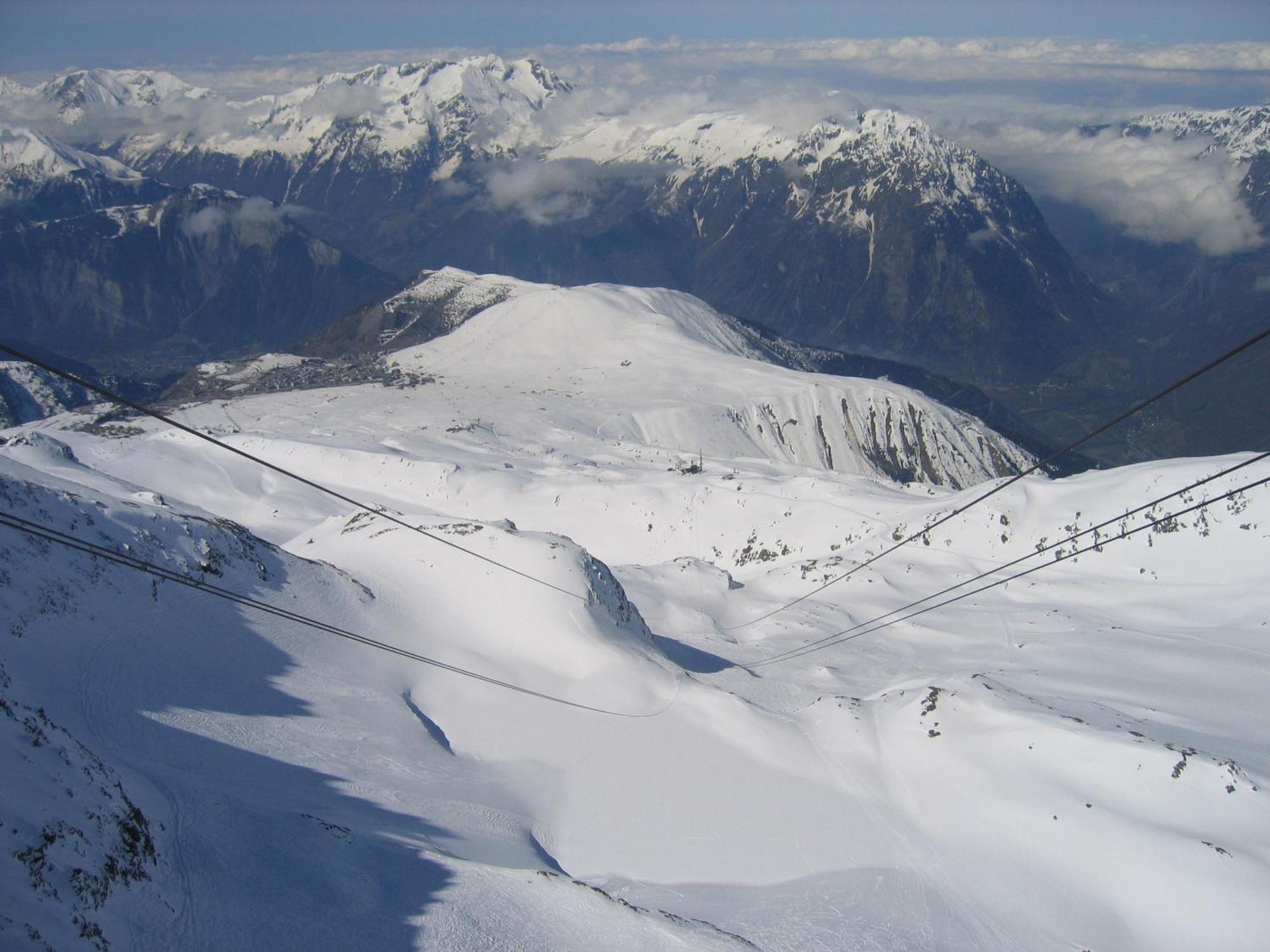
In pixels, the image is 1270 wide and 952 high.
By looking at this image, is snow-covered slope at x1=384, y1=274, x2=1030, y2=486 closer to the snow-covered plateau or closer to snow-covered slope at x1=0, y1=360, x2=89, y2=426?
the snow-covered plateau

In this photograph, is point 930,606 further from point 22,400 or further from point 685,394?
point 22,400

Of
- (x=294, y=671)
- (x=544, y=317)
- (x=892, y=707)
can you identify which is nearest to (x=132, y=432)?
(x=544, y=317)

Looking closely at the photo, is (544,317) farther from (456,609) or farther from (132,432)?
(456,609)

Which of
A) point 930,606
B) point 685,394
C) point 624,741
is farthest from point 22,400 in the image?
point 624,741

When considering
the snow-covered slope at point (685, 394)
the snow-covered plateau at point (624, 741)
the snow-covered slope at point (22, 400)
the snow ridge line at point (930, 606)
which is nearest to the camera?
the snow-covered plateau at point (624, 741)

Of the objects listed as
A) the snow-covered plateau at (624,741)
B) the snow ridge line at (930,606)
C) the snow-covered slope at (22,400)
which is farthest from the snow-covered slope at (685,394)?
the snow-covered slope at (22,400)

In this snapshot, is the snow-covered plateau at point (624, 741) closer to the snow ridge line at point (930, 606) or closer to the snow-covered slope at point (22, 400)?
the snow ridge line at point (930, 606)

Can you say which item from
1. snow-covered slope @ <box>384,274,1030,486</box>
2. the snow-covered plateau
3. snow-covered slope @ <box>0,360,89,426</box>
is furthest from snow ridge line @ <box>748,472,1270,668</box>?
snow-covered slope @ <box>0,360,89,426</box>

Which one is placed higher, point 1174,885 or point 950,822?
point 1174,885
